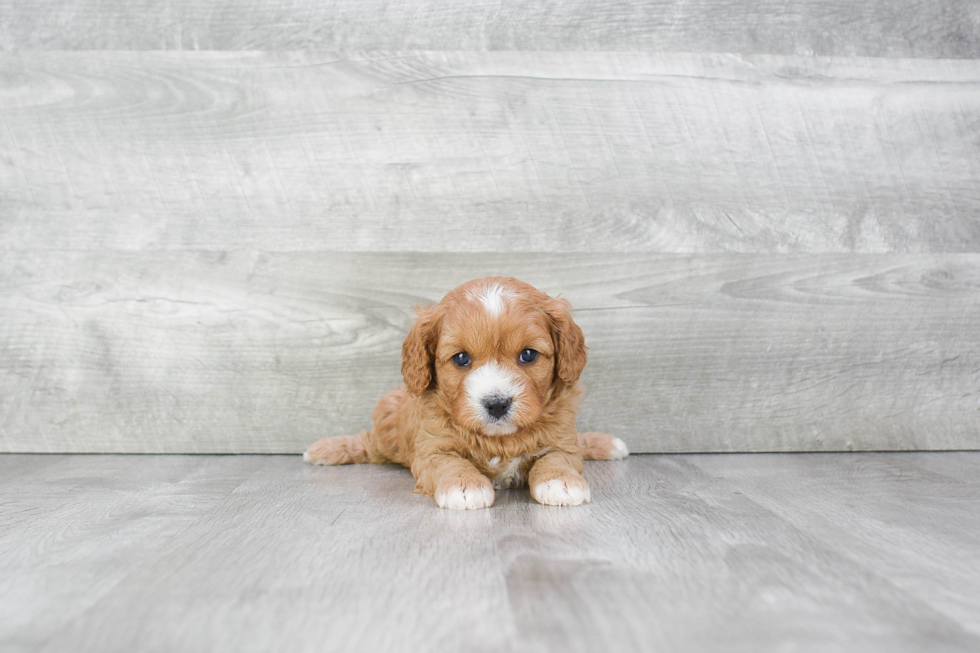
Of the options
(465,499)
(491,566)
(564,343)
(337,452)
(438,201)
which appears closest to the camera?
(491,566)

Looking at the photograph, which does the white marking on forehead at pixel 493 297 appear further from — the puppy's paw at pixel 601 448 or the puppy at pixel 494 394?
the puppy's paw at pixel 601 448

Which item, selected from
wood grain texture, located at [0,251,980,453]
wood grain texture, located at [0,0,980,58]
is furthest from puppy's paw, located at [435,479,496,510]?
wood grain texture, located at [0,0,980,58]

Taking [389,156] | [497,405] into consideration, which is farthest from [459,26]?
[497,405]

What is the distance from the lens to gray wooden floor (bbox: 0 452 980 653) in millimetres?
888

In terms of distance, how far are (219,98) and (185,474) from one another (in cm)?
111

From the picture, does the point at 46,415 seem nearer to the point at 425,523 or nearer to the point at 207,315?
the point at 207,315

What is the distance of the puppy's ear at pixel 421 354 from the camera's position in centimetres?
164

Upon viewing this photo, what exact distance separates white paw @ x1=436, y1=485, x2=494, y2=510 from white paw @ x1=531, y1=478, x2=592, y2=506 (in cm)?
11

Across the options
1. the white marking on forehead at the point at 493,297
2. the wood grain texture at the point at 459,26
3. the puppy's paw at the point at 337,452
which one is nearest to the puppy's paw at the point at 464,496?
the white marking on forehead at the point at 493,297

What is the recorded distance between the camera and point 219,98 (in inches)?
85.9

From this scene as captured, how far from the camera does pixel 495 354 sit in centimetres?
156

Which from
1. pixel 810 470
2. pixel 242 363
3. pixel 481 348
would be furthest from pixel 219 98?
pixel 810 470

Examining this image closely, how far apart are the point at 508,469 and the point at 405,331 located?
663mm

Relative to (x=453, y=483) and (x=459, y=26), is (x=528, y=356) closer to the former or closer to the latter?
(x=453, y=483)
